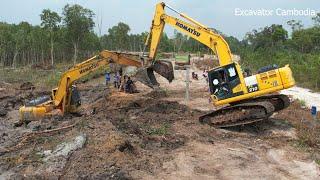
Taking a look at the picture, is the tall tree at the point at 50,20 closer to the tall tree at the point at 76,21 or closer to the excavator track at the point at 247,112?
the tall tree at the point at 76,21

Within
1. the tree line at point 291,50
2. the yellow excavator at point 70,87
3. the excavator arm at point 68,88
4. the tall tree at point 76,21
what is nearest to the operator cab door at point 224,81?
the yellow excavator at point 70,87

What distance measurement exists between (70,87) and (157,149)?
6.31 meters

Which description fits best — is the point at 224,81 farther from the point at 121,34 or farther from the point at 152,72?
the point at 121,34

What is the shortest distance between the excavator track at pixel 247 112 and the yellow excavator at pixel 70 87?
3357 millimetres

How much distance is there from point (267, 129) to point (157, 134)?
4150mm

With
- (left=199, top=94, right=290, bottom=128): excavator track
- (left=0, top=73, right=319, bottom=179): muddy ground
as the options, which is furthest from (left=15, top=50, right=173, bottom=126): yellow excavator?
(left=199, top=94, right=290, bottom=128): excavator track

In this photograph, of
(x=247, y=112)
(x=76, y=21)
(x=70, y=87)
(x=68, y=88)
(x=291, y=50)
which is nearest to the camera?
(x=247, y=112)

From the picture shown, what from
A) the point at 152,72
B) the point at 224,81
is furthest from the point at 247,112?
the point at 152,72

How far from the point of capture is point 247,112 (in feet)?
53.3

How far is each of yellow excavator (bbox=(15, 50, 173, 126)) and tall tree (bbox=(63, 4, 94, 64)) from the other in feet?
112

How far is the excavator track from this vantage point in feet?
52.9

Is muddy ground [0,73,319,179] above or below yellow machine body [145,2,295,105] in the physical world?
below

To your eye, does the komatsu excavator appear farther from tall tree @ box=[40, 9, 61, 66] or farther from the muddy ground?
tall tree @ box=[40, 9, 61, 66]

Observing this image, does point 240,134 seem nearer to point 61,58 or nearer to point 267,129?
point 267,129
